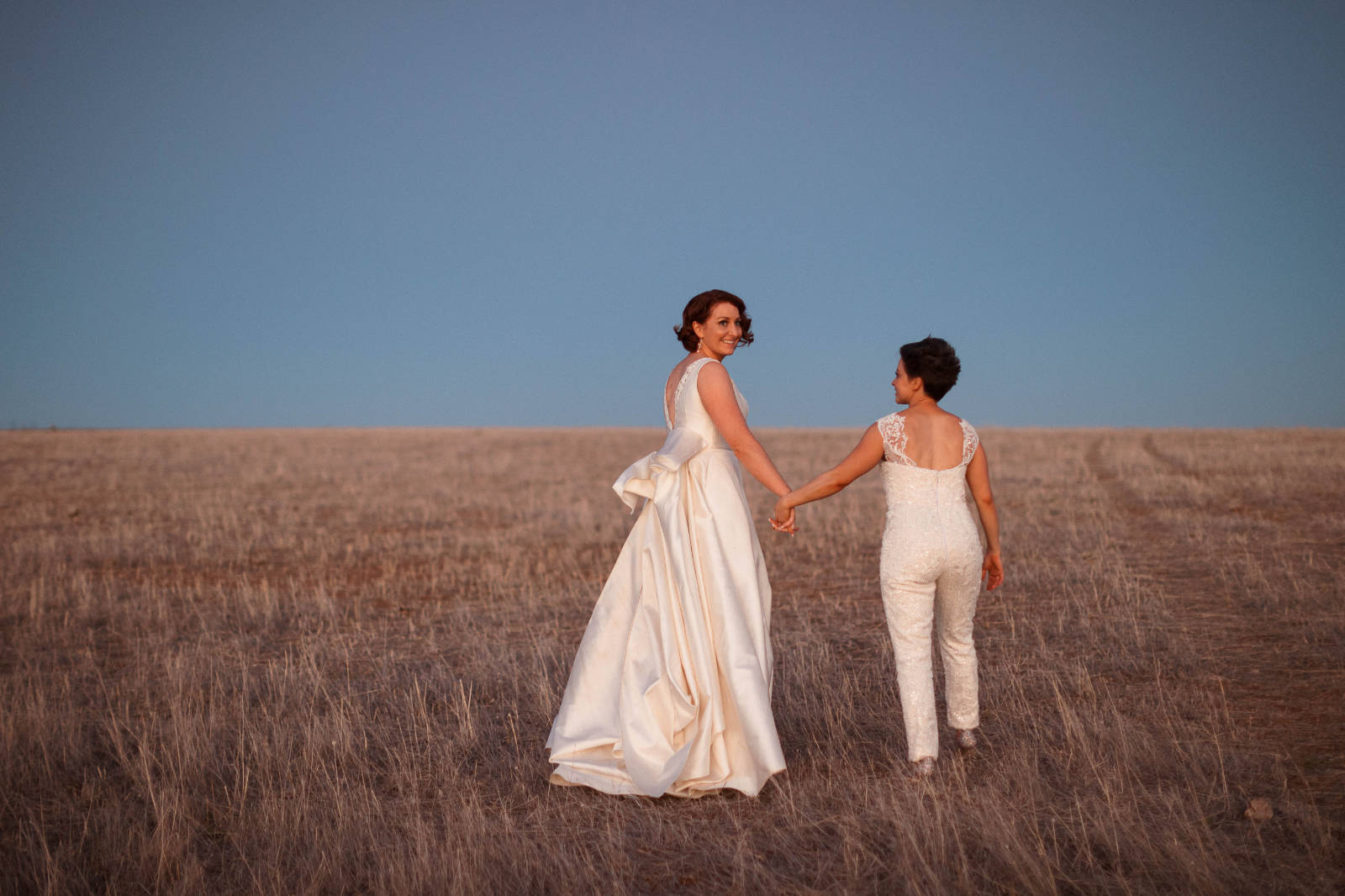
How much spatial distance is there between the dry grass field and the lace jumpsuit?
1.44ft

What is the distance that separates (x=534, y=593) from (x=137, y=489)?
18598 mm

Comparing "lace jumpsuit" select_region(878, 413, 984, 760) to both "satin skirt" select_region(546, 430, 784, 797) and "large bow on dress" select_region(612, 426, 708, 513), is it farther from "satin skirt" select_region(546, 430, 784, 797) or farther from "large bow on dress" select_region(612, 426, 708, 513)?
"large bow on dress" select_region(612, 426, 708, 513)

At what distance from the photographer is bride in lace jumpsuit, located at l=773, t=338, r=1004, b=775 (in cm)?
432

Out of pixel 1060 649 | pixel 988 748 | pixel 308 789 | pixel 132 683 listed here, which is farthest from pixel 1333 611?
pixel 132 683

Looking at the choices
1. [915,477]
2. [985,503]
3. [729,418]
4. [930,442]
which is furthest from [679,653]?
Result: [985,503]

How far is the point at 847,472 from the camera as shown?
4.45 meters

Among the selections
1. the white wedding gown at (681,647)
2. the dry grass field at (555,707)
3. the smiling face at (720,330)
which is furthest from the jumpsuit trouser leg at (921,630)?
the smiling face at (720,330)

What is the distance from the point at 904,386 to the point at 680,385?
1.12 meters

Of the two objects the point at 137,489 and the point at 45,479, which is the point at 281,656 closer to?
the point at 137,489

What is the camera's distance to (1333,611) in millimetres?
7719

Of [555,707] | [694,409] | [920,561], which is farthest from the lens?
[555,707]

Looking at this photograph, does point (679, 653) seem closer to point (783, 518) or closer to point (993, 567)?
point (783, 518)

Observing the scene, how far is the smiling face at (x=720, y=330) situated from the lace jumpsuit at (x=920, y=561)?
2.87 ft

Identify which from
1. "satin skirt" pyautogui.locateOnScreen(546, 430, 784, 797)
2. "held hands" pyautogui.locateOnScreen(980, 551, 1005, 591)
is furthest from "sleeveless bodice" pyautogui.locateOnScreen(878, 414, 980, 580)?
"satin skirt" pyautogui.locateOnScreen(546, 430, 784, 797)
